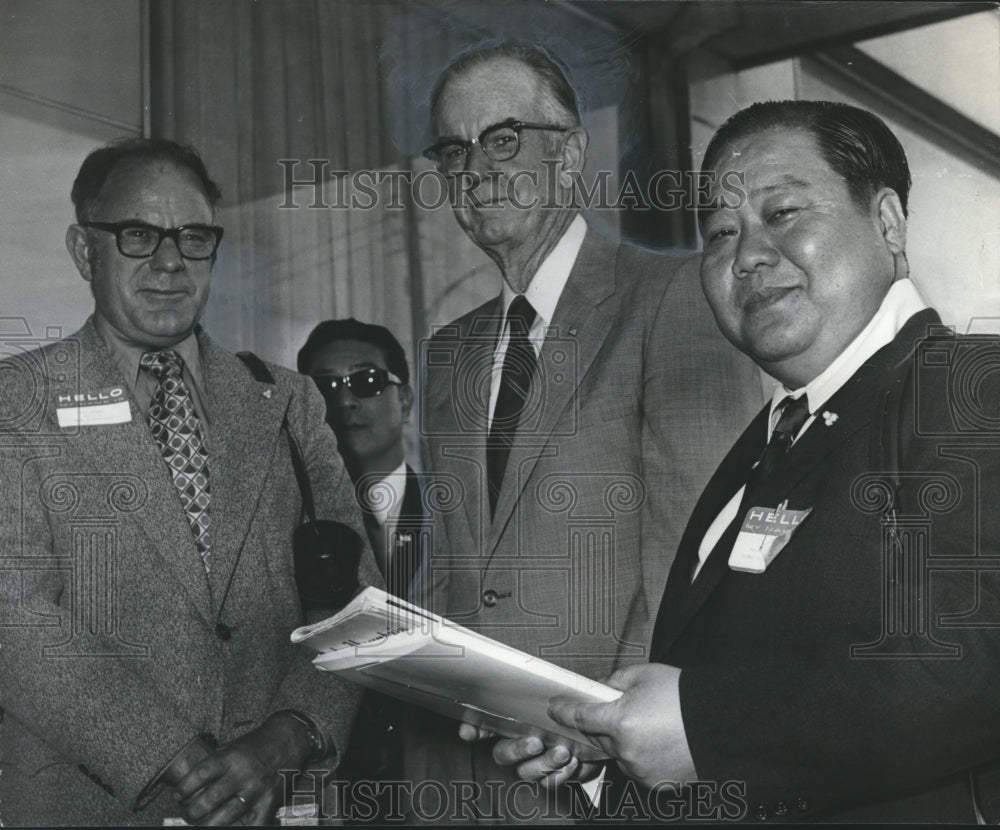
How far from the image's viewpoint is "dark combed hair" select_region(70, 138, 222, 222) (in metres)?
3.37

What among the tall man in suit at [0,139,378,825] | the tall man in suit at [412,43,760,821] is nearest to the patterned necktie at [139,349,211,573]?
the tall man in suit at [0,139,378,825]

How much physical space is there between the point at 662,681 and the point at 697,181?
137 cm

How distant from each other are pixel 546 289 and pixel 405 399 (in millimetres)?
496

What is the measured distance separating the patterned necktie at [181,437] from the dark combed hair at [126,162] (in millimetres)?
450

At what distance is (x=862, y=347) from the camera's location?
3.14 m

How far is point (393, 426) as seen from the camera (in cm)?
336

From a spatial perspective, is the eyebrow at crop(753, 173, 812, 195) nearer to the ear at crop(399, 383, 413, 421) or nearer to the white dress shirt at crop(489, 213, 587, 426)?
the white dress shirt at crop(489, 213, 587, 426)

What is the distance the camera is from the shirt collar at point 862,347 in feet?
10.2

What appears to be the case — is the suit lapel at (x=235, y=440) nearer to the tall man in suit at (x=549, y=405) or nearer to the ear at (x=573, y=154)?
the tall man in suit at (x=549, y=405)

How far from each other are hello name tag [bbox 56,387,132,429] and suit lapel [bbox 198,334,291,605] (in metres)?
0.23

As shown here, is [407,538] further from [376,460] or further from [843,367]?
[843,367]

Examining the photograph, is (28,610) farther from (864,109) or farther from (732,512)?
(864,109)

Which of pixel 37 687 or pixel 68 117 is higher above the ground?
pixel 68 117

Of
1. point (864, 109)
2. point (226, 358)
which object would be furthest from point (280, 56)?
point (864, 109)
